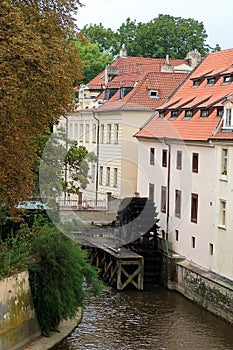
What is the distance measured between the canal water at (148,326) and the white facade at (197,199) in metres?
2.07

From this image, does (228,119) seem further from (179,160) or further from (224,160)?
(179,160)

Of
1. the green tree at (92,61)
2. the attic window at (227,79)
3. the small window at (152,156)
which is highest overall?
the green tree at (92,61)

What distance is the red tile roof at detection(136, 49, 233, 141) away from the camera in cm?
3278

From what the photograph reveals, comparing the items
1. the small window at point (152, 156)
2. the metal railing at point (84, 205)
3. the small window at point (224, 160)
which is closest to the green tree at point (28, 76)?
the small window at point (224, 160)

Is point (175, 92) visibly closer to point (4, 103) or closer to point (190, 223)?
point (190, 223)

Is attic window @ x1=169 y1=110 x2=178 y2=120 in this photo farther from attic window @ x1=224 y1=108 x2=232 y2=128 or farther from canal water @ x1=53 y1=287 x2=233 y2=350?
canal water @ x1=53 y1=287 x2=233 y2=350

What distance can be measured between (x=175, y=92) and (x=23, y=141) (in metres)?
19.4

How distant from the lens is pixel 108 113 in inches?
1772

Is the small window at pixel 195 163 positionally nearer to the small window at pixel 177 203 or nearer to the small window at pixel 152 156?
the small window at pixel 177 203

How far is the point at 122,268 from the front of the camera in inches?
1336

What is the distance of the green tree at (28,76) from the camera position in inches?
815

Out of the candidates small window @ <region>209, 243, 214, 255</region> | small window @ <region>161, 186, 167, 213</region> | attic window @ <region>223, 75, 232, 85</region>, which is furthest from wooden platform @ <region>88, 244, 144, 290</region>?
attic window @ <region>223, 75, 232, 85</region>

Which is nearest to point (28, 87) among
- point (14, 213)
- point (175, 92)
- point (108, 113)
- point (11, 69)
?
point (11, 69)

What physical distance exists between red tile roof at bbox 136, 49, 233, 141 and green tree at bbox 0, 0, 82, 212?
8644 millimetres
